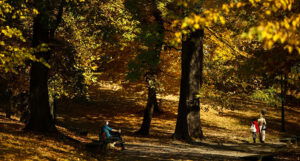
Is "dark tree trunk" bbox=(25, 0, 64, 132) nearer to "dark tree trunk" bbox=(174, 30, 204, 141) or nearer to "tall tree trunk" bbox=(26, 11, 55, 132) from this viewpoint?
"tall tree trunk" bbox=(26, 11, 55, 132)

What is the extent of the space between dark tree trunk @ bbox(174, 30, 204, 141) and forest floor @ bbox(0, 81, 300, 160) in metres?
0.61

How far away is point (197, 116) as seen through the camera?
1956 cm

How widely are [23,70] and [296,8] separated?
17736 millimetres

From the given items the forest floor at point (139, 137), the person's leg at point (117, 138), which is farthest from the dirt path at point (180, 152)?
the person's leg at point (117, 138)

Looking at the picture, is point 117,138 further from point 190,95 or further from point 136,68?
point 190,95

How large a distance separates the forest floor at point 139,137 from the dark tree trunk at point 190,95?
61 cm

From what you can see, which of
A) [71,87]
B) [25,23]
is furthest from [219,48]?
[25,23]

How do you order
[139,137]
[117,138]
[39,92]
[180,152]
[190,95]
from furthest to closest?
[139,137] < [190,95] < [117,138] < [39,92] < [180,152]

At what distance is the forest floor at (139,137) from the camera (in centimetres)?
1373

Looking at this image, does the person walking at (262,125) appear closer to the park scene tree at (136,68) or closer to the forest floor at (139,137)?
the park scene tree at (136,68)

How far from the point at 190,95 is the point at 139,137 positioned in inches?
200

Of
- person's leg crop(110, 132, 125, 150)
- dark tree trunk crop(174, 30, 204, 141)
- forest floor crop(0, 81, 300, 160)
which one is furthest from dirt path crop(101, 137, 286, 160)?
dark tree trunk crop(174, 30, 204, 141)

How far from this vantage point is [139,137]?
910 inches

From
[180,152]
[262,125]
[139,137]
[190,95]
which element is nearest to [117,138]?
[180,152]
